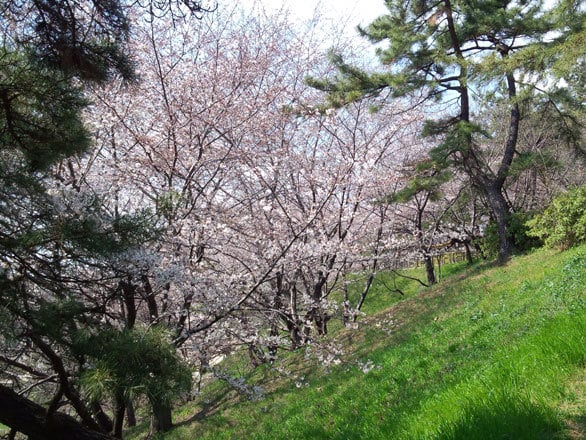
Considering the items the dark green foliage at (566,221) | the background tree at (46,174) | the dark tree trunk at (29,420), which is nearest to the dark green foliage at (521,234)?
the dark green foliage at (566,221)

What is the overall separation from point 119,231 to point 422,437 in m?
2.89

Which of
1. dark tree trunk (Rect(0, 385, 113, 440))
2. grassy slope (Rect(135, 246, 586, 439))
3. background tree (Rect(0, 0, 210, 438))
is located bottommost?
grassy slope (Rect(135, 246, 586, 439))

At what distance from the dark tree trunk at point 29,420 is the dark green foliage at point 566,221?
1078 centimetres

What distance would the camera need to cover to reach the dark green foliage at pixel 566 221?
10359 mm

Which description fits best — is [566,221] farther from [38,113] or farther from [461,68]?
[38,113]

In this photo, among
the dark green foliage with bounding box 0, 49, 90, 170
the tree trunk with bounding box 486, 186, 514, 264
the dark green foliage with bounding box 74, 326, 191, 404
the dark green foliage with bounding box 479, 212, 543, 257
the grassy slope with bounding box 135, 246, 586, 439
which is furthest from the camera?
the tree trunk with bounding box 486, 186, 514, 264

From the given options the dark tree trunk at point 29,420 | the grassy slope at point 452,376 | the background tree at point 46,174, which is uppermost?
the background tree at point 46,174

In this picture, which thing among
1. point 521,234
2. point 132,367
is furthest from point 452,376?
point 521,234

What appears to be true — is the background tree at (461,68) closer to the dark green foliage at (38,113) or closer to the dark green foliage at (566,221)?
the dark green foliage at (566,221)

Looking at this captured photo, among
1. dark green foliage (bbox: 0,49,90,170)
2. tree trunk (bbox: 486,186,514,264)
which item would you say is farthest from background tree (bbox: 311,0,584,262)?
dark green foliage (bbox: 0,49,90,170)

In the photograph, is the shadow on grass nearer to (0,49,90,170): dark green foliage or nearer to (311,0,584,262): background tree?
(0,49,90,170): dark green foliage

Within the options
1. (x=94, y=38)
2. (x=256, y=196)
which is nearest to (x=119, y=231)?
(x=94, y=38)

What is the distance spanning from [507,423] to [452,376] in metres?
2.31

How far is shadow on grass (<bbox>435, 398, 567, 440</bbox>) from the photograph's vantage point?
2.64 meters
